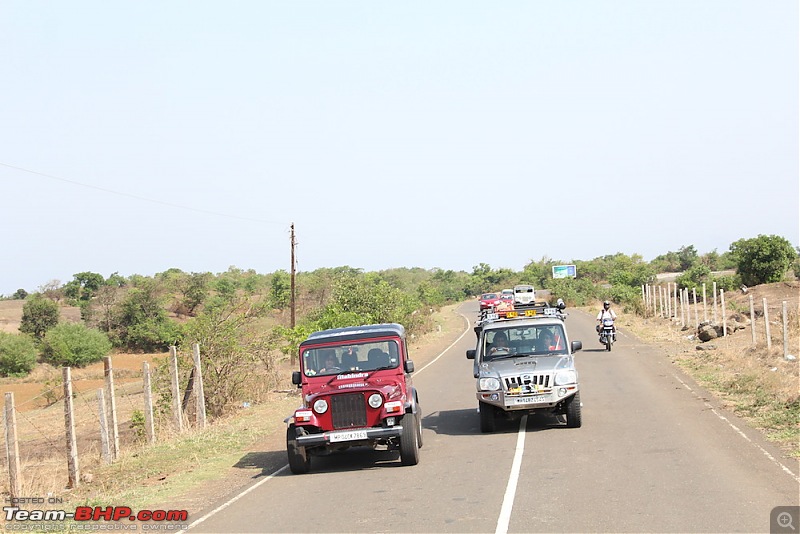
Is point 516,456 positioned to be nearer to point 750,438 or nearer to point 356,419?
point 356,419

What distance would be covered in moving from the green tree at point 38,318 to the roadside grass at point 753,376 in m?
51.9

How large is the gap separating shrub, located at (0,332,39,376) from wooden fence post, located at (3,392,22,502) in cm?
4365

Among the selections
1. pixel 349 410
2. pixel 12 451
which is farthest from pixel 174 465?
pixel 349 410

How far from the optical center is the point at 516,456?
11992mm

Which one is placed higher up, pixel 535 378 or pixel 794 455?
pixel 535 378

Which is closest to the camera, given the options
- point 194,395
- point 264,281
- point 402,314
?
point 194,395

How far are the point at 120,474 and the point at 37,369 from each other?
45615 mm

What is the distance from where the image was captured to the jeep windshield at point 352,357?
1314 centimetres

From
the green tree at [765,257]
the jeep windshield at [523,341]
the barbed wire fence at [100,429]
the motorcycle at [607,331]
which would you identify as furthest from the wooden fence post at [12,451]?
the green tree at [765,257]

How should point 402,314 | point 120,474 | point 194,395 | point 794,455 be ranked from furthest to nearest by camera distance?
point 402,314 → point 194,395 → point 120,474 → point 794,455

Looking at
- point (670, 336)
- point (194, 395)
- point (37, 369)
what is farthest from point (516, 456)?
point (37, 369)

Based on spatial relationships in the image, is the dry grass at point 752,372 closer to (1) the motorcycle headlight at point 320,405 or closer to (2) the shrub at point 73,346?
(1) the motorcycle headlight at point 320,405

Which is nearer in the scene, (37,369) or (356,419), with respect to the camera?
(356,419)

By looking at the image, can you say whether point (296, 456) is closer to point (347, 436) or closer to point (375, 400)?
point (347, 436)
